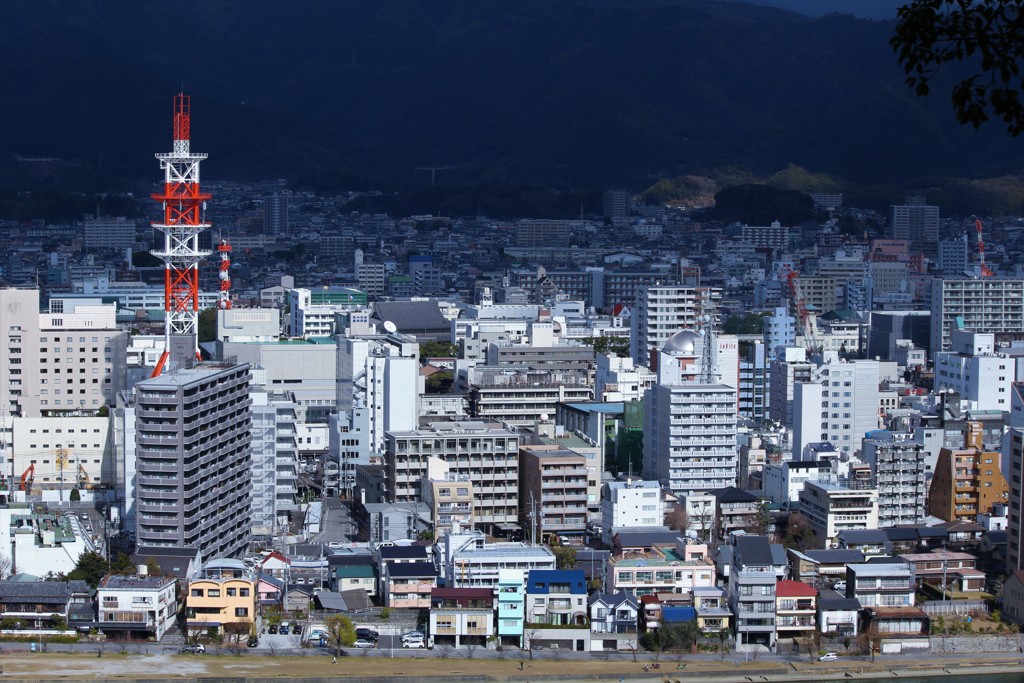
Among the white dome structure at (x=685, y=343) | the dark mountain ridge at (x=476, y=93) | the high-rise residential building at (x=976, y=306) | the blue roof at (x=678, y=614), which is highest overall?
the dark mountain ridge at (x=476, y=93)

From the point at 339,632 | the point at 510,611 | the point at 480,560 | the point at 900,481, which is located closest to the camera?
the point at 339,632

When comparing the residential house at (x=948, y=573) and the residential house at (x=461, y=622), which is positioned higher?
the residential house at (x=948, y=573)

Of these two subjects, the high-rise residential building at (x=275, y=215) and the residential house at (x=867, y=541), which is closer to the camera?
the residential house at (x=867, y=541)

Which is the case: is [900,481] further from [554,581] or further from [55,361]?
[55,361]

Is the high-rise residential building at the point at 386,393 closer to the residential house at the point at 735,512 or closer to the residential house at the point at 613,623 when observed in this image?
the residential house at the point at 735,512

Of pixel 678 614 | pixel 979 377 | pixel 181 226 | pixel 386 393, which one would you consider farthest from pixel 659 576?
pixel 979 377

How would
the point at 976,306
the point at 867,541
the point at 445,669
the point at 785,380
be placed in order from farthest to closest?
the point at 976,306
the point at 785,380
the point at 867,541
the point at 445,669

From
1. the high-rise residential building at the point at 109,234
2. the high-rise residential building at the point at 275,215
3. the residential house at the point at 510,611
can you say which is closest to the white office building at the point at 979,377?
the residential house at the point at 510,611
